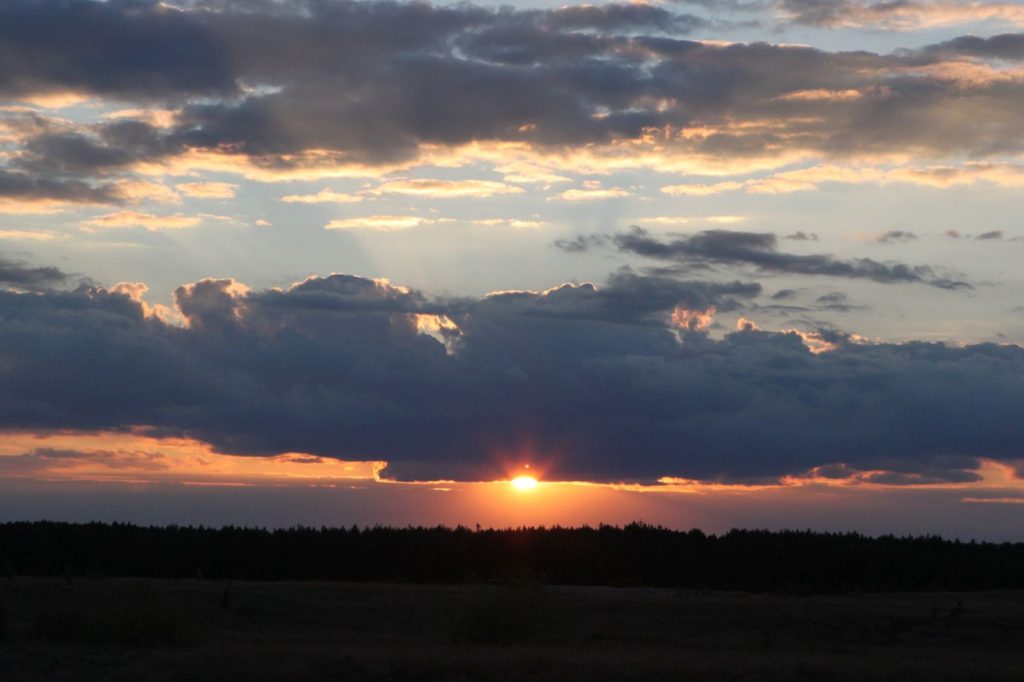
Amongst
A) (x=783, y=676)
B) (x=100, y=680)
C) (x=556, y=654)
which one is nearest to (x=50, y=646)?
(x=100, y=680)

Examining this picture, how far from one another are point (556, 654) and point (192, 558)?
3709 centimetres

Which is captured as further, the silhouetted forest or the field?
the silhouetted forest

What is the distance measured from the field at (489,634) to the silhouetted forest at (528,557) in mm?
10643

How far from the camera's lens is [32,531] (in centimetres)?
6569

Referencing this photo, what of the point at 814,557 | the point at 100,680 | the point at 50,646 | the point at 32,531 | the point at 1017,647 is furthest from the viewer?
the point at 32,531

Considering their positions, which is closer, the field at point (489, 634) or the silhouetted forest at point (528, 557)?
the field at point (489, 634)

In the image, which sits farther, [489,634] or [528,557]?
[528,557]

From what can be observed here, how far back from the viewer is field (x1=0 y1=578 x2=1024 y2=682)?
22.6m

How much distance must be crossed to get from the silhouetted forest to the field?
34.9ft

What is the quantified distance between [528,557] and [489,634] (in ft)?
92.6

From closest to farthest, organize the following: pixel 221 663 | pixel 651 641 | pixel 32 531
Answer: pixel 221 663
pixel 651 641
pixel 32 531

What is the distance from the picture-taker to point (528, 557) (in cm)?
6003

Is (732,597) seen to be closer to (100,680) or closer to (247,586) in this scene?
(247,586)

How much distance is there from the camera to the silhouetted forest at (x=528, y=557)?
2178 inches
